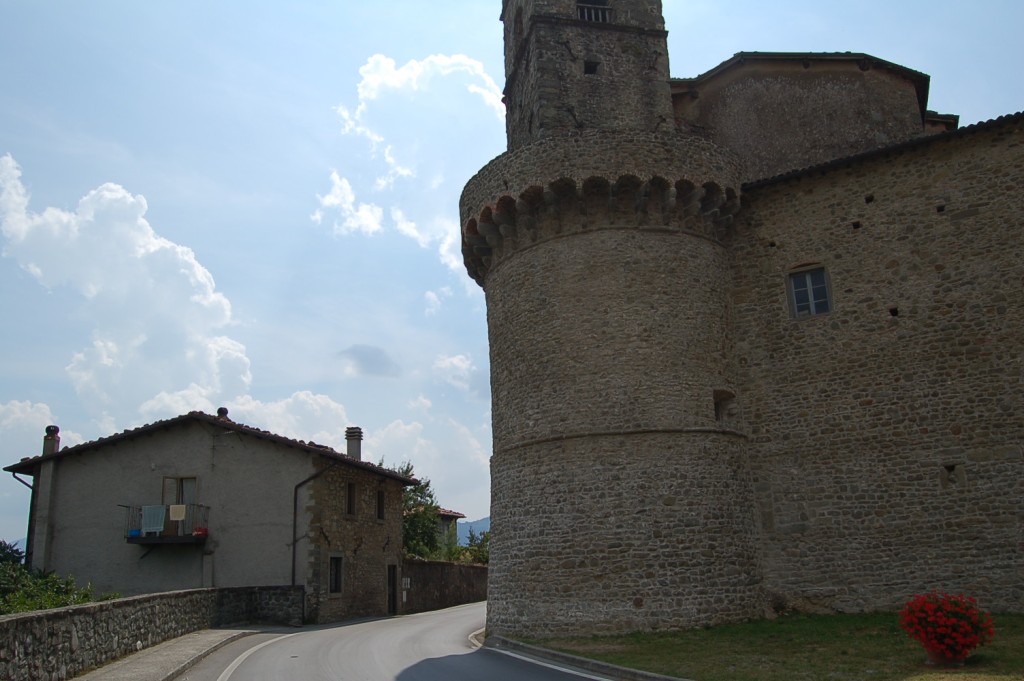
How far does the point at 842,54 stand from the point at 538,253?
37.0 feet

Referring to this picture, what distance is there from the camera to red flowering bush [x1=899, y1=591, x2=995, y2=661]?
429 inches

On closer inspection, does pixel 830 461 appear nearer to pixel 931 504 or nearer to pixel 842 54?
pixel 931 504

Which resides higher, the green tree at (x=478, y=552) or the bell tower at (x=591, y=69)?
the bell tower at (x=591, y=69)

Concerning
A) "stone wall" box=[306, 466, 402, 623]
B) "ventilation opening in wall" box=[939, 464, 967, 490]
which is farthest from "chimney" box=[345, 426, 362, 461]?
"ventilation opening in wall" box=[939, 464, 967, 490]

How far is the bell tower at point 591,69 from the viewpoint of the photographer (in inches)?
825

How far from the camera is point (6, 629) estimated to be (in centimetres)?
894

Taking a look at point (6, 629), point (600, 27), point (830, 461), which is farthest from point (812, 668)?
point (600, 27)

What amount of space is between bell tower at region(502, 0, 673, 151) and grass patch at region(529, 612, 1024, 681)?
1219 cm

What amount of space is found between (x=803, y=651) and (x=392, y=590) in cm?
1804

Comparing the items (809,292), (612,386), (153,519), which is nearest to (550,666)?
(612,386)

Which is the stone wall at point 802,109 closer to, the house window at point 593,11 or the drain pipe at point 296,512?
the house window at point 593,11

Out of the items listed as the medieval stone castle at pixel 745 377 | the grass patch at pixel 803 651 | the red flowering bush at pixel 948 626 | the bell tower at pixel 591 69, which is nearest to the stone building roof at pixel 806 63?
the bell tower at pixel 591 69

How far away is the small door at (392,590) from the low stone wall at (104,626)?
6817 millimetres

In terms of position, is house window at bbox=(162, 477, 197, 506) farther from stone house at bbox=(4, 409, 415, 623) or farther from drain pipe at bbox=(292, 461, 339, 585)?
drain pipe at bbox=(292, 461, 339, 585)
